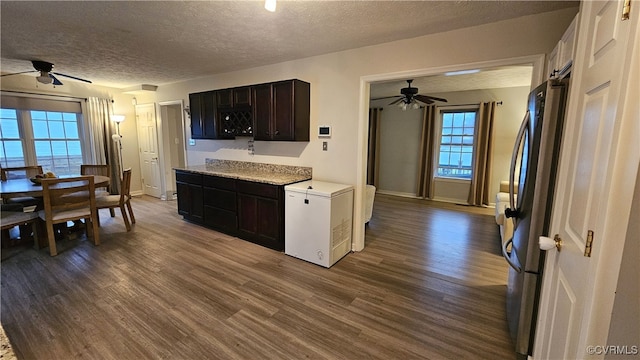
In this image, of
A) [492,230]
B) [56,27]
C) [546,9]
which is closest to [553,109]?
[546,9]

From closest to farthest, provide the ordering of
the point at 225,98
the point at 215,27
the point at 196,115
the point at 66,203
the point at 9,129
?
the point at 215,27
the point at 66,203
the point at 225,98
the point at 196,115
the point at 9,129

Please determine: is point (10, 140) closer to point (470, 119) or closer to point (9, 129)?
point (9, 129)

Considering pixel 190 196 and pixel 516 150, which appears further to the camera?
pixel 190 196

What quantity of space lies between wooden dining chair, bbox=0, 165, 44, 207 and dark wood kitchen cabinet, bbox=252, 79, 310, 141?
3.21 m

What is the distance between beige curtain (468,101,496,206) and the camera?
554 centimetres

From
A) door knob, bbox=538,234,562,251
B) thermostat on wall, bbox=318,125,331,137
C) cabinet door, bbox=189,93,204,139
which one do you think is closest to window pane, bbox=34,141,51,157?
cabinet door, bbox=189,93,204,139

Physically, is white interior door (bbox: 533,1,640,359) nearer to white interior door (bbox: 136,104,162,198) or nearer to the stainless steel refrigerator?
the stainless steel refrigerator

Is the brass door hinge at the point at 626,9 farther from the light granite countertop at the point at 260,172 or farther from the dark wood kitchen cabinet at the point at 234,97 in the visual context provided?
the dark wood kitchen cabinet at the point at 234,97

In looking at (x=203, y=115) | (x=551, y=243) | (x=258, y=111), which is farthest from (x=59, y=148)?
(x=551, y=243)

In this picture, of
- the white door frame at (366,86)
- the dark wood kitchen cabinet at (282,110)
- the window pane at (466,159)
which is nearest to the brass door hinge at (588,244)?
the white door frame at (366,86)

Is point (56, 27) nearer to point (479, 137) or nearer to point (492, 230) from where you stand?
point (492, 230)

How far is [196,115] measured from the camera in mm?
4434

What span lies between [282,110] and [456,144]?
14.7 ft

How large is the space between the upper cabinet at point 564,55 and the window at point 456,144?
4.12 m
